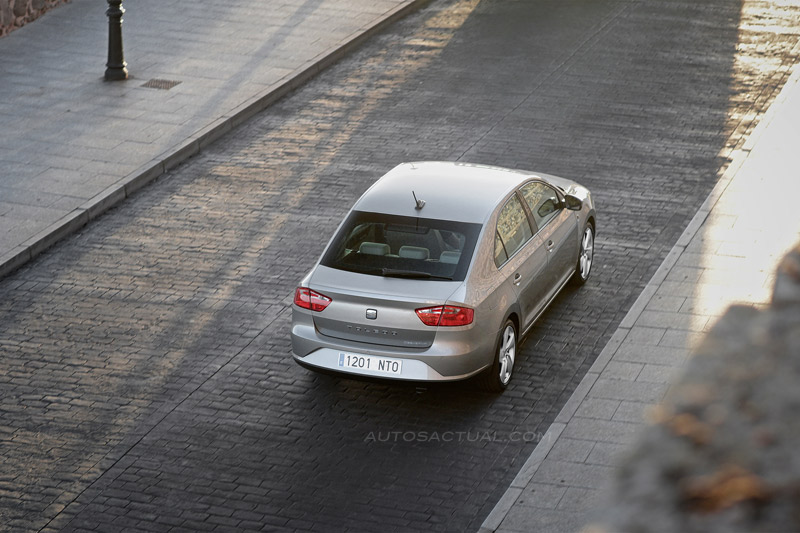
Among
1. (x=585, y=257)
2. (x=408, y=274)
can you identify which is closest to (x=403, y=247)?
(x=408, y=274)

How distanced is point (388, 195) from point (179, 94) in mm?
9057

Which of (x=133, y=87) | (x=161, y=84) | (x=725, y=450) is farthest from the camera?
(x=161, y=84)

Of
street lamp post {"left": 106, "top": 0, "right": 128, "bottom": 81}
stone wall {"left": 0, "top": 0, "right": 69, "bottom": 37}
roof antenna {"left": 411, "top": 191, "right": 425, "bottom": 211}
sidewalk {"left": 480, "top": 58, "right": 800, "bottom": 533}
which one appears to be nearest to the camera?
sidewalk {"left": 480, "top": 58, "right": 800, "bottom": 533}

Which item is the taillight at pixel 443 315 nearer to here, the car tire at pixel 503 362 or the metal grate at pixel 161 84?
the car tire at pixel 503 362

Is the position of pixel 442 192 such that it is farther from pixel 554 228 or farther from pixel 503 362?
pixel 503 362

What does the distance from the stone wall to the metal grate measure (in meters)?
4.34

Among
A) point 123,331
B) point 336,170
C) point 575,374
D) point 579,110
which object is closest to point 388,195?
point 575,374

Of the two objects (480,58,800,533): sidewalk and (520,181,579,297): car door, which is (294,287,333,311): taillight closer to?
(480,58,800,533): sidewalk

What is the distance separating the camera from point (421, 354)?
902 cm

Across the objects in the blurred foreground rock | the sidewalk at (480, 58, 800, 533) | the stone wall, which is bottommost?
the sidewalk at (480, 58, 800, 533)

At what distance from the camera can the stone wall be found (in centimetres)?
2122

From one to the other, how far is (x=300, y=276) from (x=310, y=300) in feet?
9.20

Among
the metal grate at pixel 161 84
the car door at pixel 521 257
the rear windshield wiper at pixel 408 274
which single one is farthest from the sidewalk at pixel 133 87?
the car door at pixel 521 257

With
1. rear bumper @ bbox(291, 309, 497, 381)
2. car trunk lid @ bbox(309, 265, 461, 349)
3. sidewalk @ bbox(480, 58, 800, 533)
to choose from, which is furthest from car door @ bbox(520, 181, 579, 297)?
car trunk lid @ bbox(309, 265, 461, 349)
